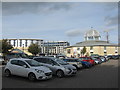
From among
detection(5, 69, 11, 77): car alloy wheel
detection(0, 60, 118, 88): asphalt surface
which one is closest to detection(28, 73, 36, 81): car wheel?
detection(0, 60, 118, 88): asphalt surface

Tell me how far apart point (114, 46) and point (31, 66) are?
82.9 metres

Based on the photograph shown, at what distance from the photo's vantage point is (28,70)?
10633 millimetres

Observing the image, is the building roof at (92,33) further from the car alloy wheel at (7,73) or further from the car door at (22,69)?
the car door at (22,69)

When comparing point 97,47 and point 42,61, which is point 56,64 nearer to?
point 42,61

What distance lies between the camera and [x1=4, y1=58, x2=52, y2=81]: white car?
10344 mm

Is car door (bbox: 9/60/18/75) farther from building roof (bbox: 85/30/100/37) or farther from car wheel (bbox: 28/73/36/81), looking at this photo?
building roof (bbox: 85/30/100/37)

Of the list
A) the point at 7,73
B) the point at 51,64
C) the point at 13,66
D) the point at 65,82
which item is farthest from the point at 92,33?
the point at 65,82

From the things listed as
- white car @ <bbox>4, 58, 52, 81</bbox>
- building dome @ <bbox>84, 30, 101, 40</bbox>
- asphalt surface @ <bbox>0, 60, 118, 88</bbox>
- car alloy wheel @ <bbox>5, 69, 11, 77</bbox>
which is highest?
building dome @ <bbox>84, 30, 101, 40</bbox>

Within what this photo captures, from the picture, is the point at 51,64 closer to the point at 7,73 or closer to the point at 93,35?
the point at 7,73

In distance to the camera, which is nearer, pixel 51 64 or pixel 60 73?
pixel 60 73

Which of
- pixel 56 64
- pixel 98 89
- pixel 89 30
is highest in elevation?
pixel 89 30

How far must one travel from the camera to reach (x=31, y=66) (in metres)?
10.8

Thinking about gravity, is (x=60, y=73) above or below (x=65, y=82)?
above

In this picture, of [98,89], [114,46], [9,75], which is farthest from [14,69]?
[114,46]
